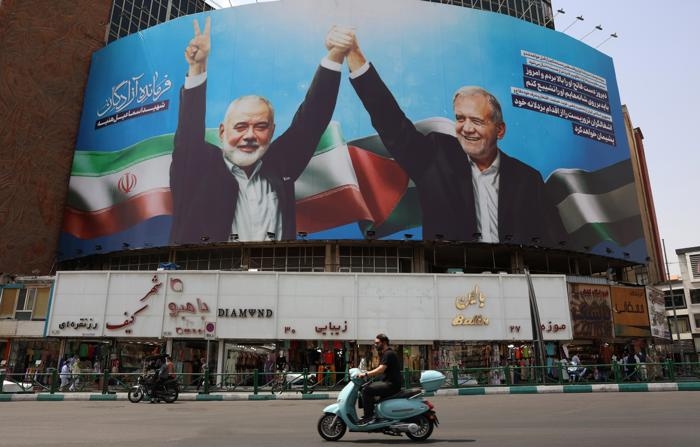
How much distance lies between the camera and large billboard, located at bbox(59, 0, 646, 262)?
112 ft

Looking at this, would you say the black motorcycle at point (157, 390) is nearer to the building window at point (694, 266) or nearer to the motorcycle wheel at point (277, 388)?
the motorcycle wheel at point (277, 388)

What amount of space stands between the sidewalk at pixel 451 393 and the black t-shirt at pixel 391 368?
11.8 metres

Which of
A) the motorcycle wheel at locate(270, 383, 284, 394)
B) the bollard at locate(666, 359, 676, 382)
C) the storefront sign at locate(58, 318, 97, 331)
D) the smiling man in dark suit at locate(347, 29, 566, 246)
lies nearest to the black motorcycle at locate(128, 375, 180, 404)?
the motorcycle wheel at locate(270, 383, 284, 394)

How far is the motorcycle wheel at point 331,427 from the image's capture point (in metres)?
7.72

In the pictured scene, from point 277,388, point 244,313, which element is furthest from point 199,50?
point 277,388

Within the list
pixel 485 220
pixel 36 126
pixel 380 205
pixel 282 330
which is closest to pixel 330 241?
pixel 380 205

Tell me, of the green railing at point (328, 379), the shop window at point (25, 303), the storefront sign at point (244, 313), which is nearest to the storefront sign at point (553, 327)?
the green railing at point (328, 379)

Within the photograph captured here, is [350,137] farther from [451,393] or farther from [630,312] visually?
[630,312]

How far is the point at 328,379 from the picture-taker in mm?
20594

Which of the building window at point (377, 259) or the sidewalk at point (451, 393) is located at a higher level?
the building window at point (377, 259)

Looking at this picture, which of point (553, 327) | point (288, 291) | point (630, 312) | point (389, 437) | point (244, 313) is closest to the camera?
point (389, 437)

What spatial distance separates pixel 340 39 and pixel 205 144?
472 inches

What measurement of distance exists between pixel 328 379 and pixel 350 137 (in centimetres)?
1849

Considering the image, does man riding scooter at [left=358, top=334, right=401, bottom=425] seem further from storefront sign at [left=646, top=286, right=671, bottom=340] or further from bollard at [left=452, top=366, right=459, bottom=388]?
storefront sign at [left=646, top=286, right=671, bottom=340]
